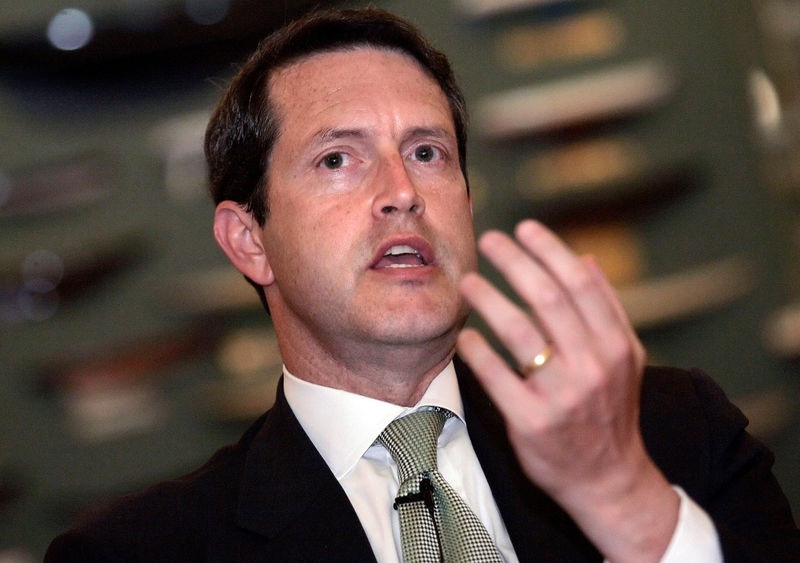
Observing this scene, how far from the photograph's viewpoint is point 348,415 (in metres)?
1.50

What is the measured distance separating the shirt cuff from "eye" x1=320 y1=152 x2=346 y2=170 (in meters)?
0.77

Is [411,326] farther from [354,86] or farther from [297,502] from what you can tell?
[354,86]

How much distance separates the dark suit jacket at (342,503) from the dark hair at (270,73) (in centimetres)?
47

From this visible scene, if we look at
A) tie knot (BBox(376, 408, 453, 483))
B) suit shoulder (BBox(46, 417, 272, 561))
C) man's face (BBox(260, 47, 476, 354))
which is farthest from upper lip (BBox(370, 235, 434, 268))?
suit shoulder (BBox(46, 417, 272, 561))

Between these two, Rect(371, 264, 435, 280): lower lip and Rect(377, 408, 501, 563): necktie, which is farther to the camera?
Rect(371, 264, 435, 280): lower lip

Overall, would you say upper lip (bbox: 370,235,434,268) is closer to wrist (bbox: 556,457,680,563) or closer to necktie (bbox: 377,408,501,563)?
necktie (bbox: 377,408,501,563)

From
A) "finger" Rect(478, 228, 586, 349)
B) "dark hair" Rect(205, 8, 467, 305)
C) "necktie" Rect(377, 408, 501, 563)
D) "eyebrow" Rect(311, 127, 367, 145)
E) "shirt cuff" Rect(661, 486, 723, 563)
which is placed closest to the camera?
"finger" Rect(478, 228, 586, 349)

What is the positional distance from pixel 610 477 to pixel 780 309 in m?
2.45

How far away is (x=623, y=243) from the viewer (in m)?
3.29

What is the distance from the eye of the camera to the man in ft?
4.58

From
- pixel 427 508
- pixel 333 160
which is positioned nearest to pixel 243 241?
pixel 333 160

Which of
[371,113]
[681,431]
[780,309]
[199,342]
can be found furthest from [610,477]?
[780,309]

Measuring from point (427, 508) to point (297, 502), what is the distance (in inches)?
7.6

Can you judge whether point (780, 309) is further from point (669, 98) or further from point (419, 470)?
point (419, 470)
